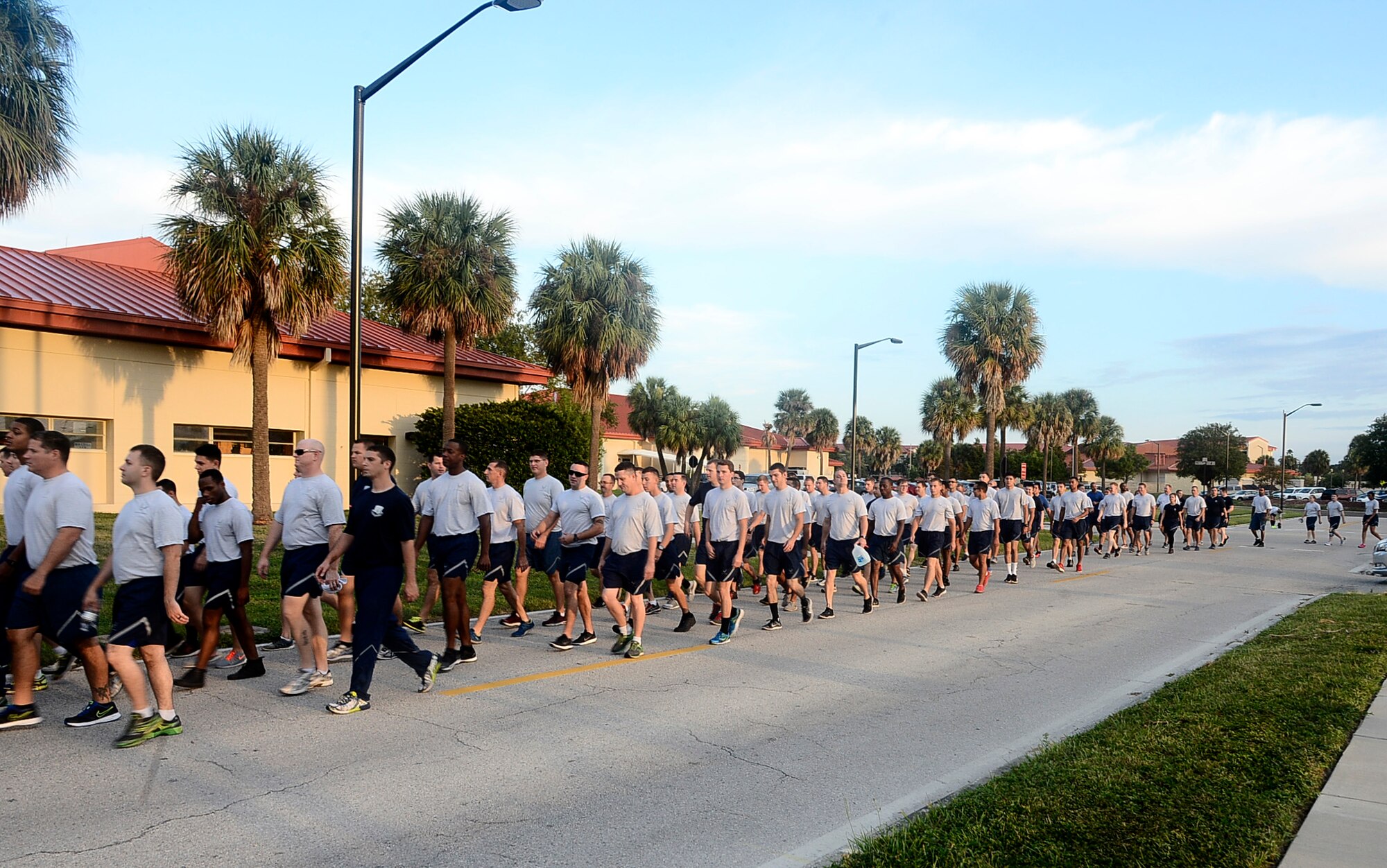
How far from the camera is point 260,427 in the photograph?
21.8 metres

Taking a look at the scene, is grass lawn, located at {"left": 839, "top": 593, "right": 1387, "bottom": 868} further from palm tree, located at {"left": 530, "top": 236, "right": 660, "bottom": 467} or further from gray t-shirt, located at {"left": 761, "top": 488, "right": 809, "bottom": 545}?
palm tree, located at {"left": 530, "top": 236, "right": 660, "bottom": 467}

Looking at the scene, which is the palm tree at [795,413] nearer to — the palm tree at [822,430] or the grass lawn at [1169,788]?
the palm tree at [822,430]

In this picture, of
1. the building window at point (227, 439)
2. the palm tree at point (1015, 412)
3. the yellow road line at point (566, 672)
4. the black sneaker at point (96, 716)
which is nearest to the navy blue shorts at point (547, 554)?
the yellow road line at point (566, 672)

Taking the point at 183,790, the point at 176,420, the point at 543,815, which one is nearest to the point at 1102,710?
the point at 543,815

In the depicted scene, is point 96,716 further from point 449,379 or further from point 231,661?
point 449,379

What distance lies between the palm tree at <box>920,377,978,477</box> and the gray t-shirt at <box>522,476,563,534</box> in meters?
50.9

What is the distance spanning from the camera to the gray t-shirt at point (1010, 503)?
17.2 metres

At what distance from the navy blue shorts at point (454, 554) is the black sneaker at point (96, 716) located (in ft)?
8.58

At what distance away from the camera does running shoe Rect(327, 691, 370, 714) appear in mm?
6676

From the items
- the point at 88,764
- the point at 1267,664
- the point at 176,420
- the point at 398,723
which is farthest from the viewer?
the point at 176,420

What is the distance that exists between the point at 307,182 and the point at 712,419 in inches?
1392

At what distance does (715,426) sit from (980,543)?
129 feet

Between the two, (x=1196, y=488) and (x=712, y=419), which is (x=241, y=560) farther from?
(x=712, y=419)

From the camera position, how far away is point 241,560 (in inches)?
299
